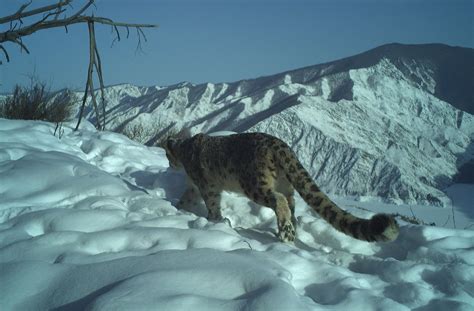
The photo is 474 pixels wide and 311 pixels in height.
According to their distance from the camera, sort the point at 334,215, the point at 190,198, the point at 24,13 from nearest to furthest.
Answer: the point at 24,13, the point at 334,215, the point at 190,198

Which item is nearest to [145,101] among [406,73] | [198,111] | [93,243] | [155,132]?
[198,111]

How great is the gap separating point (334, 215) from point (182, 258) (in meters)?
1.56

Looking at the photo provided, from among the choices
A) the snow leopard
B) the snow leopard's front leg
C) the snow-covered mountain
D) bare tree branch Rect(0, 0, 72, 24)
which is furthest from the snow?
the snow-covered mountain

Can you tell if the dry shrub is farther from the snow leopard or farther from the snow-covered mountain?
the snow leopard

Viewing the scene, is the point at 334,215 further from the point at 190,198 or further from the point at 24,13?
the point at 24,13

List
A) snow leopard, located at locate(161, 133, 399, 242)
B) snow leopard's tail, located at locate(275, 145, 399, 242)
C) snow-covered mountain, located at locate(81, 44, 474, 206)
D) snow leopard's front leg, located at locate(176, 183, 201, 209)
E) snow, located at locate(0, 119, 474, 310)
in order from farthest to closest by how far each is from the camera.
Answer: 1. snow-covered mountain, located at locate(81, 44, 474, 206)
2. snow leopard's front leg, located at locate(176, 183, 201, 209)
3. snow leopard, located at locate(161, 133, 399, 242)
4. snow leopard's tail, located at locate(275, 145, 399, 242)
5. snow, located at locate(0, 119, 474, 310)

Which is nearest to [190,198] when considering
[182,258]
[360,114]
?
[182,258]

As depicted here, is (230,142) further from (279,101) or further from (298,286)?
(279,101)

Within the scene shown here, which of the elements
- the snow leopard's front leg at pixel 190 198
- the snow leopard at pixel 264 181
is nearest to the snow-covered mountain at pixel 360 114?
the snow leopard's front leg at pixel 190 198

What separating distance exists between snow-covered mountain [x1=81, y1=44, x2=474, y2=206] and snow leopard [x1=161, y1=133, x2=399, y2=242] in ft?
29.4

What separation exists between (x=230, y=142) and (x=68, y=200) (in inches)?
78.9

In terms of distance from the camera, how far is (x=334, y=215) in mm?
3311

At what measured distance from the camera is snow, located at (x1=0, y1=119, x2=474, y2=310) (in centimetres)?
195

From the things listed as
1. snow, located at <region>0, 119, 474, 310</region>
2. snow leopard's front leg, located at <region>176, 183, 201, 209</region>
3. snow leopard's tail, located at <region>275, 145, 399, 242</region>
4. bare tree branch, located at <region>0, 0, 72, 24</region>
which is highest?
bare tree branch, located at <region>0, 0, 72, 24</region>
